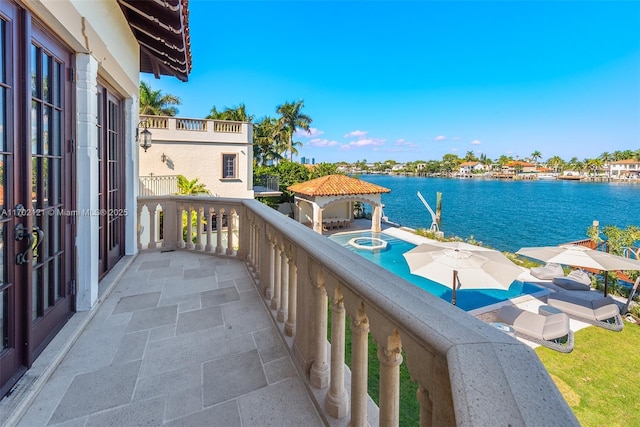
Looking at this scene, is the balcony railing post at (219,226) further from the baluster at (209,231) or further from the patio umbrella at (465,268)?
the patio umbrella at (465,268)

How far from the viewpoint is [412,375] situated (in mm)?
970

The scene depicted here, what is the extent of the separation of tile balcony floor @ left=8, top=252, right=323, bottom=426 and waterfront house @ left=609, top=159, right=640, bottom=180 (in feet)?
414

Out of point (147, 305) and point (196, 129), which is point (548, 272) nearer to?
point (147, 305)

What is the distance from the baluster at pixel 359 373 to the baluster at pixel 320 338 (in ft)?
1.42

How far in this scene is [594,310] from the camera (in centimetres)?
798

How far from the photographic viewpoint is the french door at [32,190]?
195 cm

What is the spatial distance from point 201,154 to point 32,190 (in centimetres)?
1458

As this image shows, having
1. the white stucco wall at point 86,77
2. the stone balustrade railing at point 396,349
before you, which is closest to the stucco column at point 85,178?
the white stucco wall at point 86,77

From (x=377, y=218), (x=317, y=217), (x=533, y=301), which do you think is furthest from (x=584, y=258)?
(x=317, y=217)

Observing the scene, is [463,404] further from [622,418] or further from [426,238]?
[426,238]

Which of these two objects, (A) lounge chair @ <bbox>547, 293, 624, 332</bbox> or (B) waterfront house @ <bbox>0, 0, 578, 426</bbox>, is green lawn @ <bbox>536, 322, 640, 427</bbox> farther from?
(B) waterfront house @ <bbox>0, 0, 578, 426</bbox>

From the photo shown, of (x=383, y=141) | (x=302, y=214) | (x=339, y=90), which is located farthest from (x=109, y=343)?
(x=383, y=141)

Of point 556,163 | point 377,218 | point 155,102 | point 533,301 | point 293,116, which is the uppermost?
point 556,163

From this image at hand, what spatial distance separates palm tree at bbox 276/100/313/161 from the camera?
3175 centimetres
